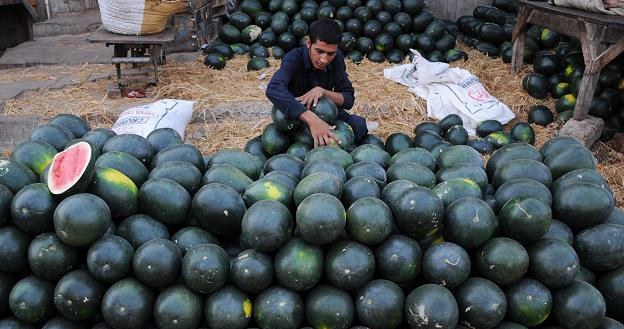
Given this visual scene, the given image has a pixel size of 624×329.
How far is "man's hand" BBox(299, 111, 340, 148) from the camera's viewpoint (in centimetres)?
371

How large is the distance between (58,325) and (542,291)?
6.40 feet

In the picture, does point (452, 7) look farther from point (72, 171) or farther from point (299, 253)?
point (72, 171)

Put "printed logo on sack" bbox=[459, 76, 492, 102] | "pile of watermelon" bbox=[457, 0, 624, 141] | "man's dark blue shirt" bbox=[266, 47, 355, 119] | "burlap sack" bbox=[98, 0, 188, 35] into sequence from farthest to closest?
"printed logo on sack" bbox=[459, 76, 492, 102], "pile of watermelon" bbox=[457, 0, 624, 141], "burlap sack" bbox=[98, 0, 188, 35], "man's dark blue shirt" bbox=[266, 47, 355, 119]

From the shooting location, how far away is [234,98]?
7043 millimetres

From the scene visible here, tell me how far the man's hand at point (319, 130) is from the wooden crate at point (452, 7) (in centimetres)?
732

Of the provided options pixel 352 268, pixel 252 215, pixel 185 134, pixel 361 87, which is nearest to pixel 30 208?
pixel 252 215

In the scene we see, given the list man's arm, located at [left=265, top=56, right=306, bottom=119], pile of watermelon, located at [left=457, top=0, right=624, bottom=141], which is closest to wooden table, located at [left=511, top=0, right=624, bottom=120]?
pile of watermelon, located at [left=457, top=0, right=624, bottom=141]

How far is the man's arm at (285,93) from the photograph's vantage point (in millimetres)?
3912

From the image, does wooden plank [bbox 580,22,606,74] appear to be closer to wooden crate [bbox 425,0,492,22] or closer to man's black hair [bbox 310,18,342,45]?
man's black hair [bbox 310,18,342,45]

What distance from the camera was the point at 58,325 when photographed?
85.5 inches

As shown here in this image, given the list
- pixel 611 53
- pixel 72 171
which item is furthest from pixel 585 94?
pixel 72 171

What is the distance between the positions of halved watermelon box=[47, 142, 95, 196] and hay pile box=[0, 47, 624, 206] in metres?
3.62

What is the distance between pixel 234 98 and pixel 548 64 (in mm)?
4356

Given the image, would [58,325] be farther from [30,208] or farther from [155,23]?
[155,23]
